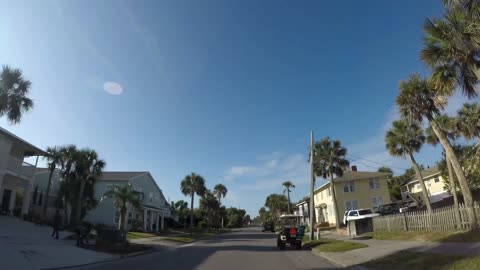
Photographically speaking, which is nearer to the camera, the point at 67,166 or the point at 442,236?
the point at 442,236

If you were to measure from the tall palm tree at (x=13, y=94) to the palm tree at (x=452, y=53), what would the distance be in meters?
21.4

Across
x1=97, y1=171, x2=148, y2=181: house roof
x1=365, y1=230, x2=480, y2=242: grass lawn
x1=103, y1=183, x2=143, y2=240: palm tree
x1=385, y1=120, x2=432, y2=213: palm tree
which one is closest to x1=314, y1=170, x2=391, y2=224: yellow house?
x1=385, y1=120, x2=432, y2=213: palm tree

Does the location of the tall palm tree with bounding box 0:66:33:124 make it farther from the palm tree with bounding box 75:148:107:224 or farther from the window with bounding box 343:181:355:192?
the window with bounding box 343:181:355:192

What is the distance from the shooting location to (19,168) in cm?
3030

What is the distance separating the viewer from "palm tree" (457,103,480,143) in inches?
1040

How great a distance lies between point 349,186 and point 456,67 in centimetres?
3672

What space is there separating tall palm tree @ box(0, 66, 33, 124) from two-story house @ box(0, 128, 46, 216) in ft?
28.5

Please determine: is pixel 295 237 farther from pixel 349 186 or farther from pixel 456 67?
pixel 349 186

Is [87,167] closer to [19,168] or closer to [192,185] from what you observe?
[19,168]

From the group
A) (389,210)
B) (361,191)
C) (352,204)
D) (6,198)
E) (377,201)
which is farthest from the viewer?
(361,191)

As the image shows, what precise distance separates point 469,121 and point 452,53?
1631 cm

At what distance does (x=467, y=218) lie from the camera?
54.2 ft

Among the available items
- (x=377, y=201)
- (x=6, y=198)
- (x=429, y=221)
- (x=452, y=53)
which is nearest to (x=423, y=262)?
(x=452, y=53)

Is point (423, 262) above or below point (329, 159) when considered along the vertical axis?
below
